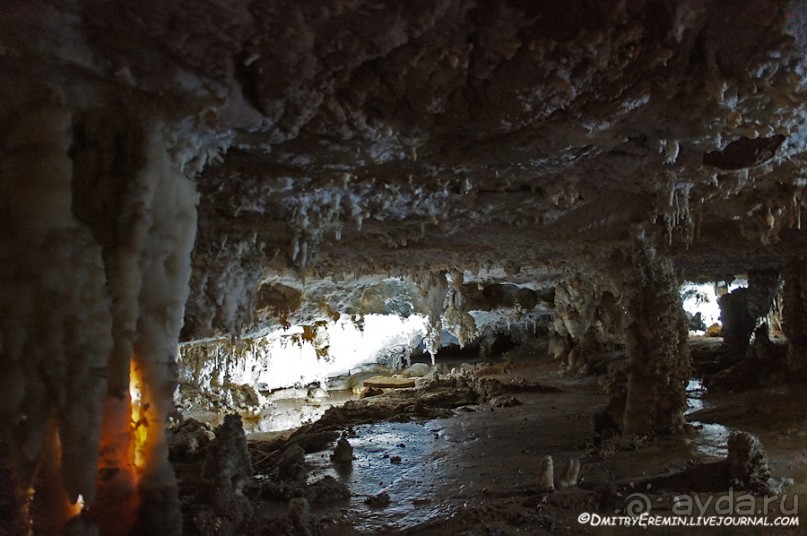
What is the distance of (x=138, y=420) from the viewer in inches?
157

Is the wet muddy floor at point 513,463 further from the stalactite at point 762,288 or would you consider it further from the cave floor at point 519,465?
the stalactite at point 762,288

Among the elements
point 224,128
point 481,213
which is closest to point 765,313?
point 481,213

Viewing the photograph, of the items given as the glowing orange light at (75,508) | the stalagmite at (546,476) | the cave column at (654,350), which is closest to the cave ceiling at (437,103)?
the cave column at (654,350)

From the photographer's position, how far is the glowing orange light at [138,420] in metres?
3.92

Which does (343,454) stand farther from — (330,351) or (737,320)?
(737,320)

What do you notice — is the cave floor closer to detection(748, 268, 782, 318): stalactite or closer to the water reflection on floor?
the water reflection on floor

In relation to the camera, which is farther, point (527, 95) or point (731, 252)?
point (731, 252)

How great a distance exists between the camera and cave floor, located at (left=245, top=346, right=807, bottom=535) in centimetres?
494

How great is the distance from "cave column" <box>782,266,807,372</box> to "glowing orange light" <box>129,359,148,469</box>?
1216 centimetres

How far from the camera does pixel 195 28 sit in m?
2.81

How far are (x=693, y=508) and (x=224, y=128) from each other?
496cm

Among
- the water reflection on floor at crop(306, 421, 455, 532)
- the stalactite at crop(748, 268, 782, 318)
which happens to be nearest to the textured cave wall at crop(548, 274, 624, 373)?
the stalactite at crop(748, 268, 782, 318)

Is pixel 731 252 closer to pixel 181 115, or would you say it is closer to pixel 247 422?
pixel 181 115

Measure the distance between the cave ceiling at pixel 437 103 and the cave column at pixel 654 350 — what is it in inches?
53.8
